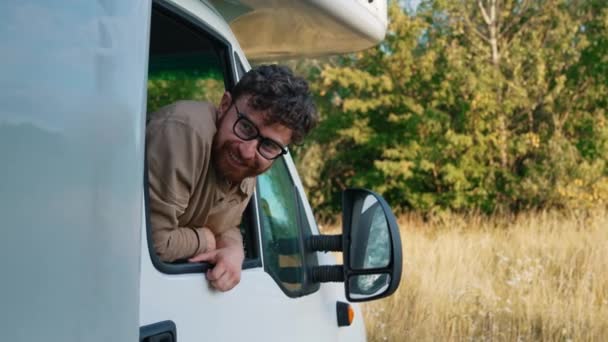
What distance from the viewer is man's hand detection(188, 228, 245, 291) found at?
1.92m

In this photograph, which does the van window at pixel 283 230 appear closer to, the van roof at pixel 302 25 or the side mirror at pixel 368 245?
the side mirror at pixel 368 245

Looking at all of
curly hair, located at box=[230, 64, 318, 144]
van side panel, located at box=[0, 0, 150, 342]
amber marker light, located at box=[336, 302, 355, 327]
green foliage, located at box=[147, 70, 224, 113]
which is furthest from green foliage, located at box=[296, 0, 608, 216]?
van side panel, located at box=[0, 0, 150, 342]

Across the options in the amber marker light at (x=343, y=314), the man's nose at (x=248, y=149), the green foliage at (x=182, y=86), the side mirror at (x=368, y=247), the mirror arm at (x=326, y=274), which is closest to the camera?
the man's nose at (x=248, y=149)

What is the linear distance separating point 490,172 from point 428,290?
10.2m

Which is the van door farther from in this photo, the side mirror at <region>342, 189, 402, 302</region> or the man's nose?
the man's nose

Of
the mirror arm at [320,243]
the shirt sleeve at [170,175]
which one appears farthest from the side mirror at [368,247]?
the shirt sleeve at [170,175]

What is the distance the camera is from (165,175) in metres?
1.85

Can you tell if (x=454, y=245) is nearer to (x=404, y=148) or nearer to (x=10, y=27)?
(x=404, y=148)

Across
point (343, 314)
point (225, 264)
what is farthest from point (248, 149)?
point (343, 314)

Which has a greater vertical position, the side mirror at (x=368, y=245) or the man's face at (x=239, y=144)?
the man's face at (x=239, y=144)

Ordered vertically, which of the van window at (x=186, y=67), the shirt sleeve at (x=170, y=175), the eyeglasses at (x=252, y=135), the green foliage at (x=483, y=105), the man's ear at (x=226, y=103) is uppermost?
the green foliage at (x=483, y=105)

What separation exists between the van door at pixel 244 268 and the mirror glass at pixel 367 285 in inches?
6.1

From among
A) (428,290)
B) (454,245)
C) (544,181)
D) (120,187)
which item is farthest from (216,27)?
(544,181)

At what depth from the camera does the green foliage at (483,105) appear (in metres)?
17.3
